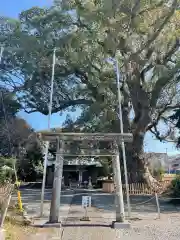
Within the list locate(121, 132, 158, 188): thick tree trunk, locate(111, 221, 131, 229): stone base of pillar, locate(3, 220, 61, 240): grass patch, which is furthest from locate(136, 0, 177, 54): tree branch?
locate(3, 220, 61, 240): grass patch

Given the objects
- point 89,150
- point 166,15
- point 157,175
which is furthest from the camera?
point 157,175

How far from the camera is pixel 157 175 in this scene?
33.2 metres

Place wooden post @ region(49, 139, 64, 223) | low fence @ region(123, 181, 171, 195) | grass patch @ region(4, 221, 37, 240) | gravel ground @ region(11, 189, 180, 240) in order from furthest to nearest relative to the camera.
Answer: low fence @ region(123, 181, 171, 195) → wooden post @ region(49, 139, 64, 223) → gravel ground @ region(11, 189, 180, 240) → grass patch @ region(4, 221, 37, 240)

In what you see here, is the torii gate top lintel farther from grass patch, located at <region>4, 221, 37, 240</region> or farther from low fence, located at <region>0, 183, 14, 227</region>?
grass patch, located at <region>4, 221, 37, 240</region>

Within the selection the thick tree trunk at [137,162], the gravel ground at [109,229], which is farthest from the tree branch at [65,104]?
the gravel ground at [109,229]

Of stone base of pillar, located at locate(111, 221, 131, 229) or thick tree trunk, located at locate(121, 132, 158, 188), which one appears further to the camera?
thick tree trunk, located at locate(121, 132, 158, 188)

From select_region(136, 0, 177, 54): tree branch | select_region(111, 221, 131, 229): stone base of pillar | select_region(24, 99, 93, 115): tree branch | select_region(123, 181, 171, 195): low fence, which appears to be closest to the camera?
select_region(111, 221, 131, 229): stone base of pillar

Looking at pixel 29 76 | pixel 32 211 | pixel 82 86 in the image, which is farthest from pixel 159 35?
pixel 32 211

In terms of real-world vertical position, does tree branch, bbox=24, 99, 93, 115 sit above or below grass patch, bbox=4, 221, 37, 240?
above

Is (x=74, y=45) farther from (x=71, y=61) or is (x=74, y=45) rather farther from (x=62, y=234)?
(x=62, y=234)

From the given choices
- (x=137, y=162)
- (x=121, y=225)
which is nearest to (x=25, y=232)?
(x=121, y=225)

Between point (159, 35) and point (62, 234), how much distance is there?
51.1 feet

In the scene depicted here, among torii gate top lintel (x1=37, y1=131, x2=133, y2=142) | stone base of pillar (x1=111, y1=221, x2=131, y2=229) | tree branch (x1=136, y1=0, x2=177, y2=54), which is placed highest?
tree branch (x1=136, y1=0, x2=177, y2=54)

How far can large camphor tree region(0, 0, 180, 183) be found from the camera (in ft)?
66.9
